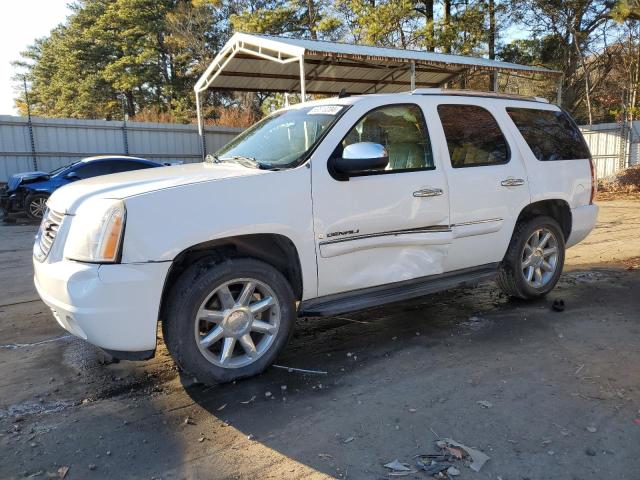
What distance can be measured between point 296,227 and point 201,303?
2.65 ft

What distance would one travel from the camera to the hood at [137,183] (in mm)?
3254

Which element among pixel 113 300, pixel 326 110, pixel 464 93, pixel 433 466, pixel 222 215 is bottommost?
pixel 433 466

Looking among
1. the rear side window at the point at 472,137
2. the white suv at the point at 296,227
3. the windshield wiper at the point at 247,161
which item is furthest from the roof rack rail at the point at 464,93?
the windshield wiper at the point at 247,161

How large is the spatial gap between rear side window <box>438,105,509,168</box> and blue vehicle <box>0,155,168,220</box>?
1007 cm

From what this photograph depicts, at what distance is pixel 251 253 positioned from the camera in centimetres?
360

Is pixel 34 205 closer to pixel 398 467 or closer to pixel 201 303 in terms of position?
pixel 201 303

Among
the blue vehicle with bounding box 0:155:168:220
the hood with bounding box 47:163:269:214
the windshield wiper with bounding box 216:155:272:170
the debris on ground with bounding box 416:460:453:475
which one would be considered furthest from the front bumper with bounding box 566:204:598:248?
the blue vehicle with bounding box 0:155:168:220

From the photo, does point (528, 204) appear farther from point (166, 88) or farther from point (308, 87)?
point (166, 88)

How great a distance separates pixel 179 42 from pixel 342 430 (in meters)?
34.5

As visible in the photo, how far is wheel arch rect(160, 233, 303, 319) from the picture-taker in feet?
11.0

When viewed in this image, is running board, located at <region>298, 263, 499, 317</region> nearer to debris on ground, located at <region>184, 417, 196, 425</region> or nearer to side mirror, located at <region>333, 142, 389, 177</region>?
side mirror, located at <region>333, 142, 389, 177</region>

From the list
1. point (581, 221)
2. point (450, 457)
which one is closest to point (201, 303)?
point (450, 457)

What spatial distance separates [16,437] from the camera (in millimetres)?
2959

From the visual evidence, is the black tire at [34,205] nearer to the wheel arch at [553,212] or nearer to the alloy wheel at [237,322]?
the alloy wheel at [237,322]
